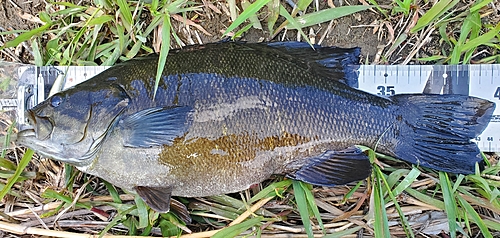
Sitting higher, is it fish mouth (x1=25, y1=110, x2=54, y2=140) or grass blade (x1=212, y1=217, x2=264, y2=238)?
fish mouth (x1=25, y1=110, x2=54, y2=140)

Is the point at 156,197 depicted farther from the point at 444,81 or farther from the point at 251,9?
the point at 444,81

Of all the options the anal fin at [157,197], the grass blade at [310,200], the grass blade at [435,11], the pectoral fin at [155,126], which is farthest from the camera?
the grass blade at [435,11]

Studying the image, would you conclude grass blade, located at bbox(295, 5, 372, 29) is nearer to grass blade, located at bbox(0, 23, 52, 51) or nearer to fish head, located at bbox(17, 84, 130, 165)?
fish head, located at bbox(17, 84, 130, 165)

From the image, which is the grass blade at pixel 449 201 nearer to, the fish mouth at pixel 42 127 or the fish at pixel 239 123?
the fish at pixel 239 123

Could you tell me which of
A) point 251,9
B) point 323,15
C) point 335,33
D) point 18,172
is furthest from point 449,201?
point 18,172

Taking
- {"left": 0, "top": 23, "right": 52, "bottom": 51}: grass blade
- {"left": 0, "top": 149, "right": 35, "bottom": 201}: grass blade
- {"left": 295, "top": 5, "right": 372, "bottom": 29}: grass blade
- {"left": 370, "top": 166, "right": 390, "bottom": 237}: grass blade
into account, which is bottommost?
{"left": 370, "top": 166, "right": 390, "bottom": 237}: grass blade

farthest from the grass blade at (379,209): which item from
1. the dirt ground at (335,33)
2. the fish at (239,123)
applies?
the dirt ground at (335,33)

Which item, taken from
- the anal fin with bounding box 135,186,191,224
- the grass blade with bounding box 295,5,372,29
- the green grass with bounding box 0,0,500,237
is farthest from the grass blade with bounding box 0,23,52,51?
the grass blade with bounding box 295,5,372,29

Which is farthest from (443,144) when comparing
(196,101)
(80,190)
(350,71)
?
(80,190)
